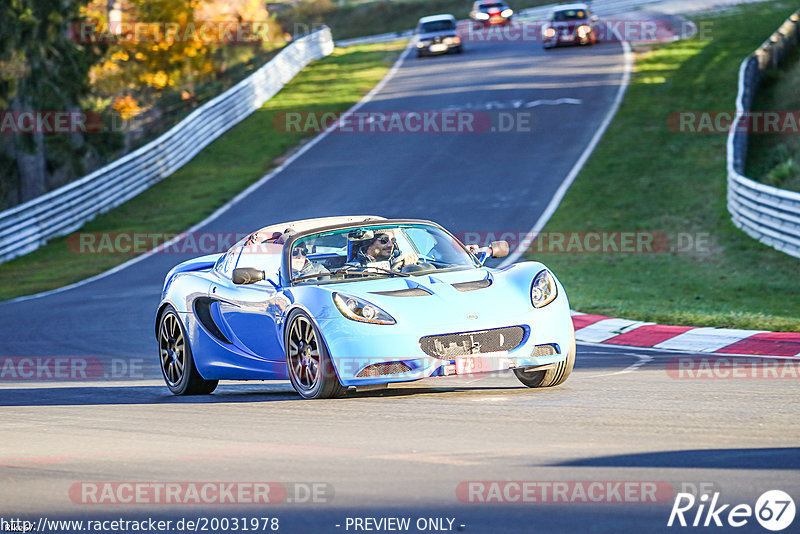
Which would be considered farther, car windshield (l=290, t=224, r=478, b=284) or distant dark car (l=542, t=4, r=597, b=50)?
distant dark car (l=542, t=4, r=597, b=50)

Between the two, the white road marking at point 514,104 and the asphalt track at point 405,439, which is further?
the white road marking at point 514,104

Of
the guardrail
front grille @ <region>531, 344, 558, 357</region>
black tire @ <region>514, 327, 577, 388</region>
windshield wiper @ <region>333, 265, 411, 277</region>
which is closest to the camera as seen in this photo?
front grille @ <region>531, 344, 558, 357</region>

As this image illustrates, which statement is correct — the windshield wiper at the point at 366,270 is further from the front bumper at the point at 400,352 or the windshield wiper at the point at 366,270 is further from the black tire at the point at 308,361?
the front bumper at the point at 400,352

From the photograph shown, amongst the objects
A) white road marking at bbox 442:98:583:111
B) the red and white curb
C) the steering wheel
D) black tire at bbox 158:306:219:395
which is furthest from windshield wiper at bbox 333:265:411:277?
white road marking at bbox 442:98:583:111

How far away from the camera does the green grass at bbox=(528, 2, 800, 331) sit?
1513cm

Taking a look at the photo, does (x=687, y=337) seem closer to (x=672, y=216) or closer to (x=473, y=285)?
(x=473, y=285)

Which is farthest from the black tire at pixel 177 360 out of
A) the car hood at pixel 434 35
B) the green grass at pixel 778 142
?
the car hood at pixel 434 35

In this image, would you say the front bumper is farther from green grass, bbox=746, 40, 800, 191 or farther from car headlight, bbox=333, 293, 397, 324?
green grass, bbox=746, 40, 800, 191

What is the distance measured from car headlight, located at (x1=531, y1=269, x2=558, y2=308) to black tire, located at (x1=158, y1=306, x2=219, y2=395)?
302 centimetres

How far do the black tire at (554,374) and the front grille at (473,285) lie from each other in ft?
2.32

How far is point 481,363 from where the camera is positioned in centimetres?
818

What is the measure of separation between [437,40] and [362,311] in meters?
39.5

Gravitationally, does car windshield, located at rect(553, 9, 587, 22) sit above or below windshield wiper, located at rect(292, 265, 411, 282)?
below

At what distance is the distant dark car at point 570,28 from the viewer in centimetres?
4412
